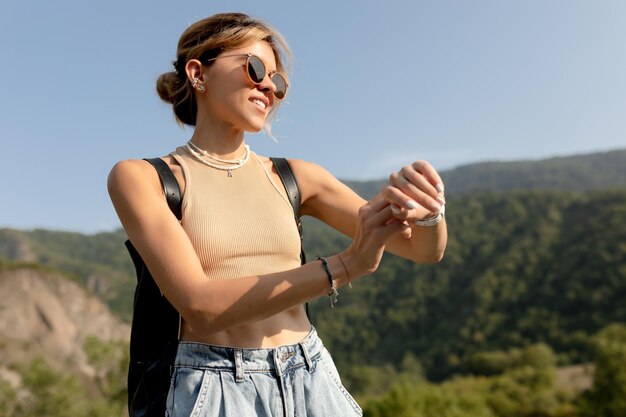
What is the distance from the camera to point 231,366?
7.79 feet

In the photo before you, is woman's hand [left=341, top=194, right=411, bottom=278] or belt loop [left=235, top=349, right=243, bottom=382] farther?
belt loop [left=235, top=349, right=243, bottom=382]

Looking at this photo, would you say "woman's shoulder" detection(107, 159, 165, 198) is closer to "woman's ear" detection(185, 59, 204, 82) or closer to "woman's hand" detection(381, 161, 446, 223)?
"woman's ear" detection(185, 59, 204, 82)

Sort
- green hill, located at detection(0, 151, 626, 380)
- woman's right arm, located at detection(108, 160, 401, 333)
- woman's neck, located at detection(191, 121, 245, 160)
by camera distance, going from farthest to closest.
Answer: green hill, located at detection(0, 151, 626, 380)
woman's neck, located at detection(191, 121, 245, 160)
woman's right arm, located at detection(108, 160, 401, 333)

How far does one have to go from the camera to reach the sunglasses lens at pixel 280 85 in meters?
2.83

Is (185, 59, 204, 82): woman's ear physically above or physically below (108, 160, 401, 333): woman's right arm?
above

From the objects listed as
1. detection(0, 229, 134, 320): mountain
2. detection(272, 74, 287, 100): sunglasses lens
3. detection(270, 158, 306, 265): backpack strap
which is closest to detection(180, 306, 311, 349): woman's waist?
detection(270, 158, 306, 265): backpack strap

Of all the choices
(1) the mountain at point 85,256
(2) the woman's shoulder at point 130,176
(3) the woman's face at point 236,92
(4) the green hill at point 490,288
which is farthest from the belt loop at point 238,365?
(1) the mountain at point 85,256

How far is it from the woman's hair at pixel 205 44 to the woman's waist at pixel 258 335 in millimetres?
972

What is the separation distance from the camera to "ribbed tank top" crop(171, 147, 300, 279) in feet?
8.06

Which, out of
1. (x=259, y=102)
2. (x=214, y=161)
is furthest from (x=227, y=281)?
(x=259, y=102)

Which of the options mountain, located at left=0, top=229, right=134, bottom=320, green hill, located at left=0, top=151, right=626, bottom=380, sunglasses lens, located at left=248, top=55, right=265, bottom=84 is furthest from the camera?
mountain, located at left=0, top=229, right=134, bottom=320

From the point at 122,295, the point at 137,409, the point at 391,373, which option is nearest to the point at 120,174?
the point at 137,409

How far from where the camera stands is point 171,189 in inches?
97.8

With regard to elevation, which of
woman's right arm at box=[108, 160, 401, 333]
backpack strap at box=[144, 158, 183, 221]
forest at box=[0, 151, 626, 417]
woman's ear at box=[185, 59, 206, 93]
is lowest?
forest at box=[0, 151, 626, 417]
